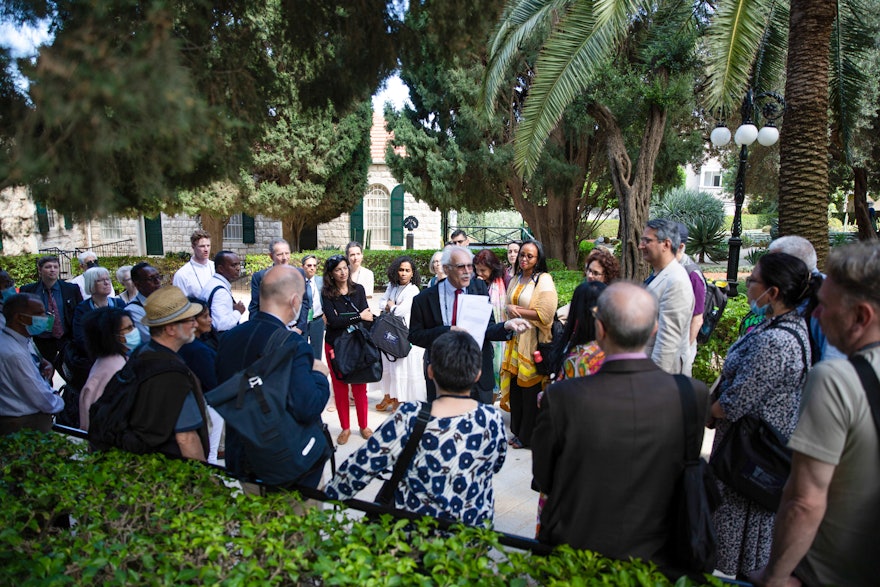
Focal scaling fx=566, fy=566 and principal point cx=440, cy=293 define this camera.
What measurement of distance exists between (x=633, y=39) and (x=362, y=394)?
11637 mm

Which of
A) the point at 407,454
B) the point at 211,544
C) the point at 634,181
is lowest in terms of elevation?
the point at 211,544

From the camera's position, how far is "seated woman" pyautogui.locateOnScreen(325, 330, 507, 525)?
2270mm

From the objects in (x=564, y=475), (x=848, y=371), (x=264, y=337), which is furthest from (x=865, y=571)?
(x=264, y=337)

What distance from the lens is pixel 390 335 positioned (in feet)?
18.9

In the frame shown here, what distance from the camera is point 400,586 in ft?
6.19

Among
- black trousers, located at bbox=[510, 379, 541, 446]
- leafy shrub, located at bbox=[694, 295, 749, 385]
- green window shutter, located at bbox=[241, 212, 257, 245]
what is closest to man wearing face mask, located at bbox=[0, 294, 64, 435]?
black trousers, located at bbox=[510, 379, 541, 446]

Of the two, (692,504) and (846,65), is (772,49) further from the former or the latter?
(692,504)

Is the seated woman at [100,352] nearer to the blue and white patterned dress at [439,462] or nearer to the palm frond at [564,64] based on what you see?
the blue and white patterned dress at [439,462]

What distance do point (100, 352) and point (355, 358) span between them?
2.25 metres

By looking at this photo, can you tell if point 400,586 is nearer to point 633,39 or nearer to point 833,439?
point 833,439

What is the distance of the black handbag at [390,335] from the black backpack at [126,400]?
9.61ft

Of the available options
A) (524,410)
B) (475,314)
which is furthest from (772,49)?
(475,314)

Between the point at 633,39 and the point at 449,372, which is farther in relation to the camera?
the point at 633,39

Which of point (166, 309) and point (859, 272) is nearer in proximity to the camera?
point (859, 272)
